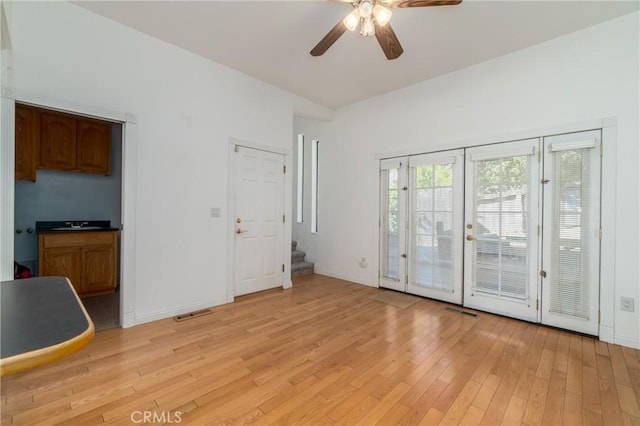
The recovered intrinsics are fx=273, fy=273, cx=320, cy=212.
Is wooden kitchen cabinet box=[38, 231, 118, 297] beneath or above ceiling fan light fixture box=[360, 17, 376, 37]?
beneath

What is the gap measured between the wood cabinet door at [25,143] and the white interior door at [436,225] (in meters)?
5.04

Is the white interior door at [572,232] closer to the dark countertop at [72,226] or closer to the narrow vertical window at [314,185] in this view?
the narrow vertical window at [314,185]

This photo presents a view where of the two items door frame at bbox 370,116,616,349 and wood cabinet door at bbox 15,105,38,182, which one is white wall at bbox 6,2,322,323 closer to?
wood cabinet door at bbox 15,105,38,182

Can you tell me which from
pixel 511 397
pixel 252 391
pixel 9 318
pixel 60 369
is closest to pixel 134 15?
pixel 9 318

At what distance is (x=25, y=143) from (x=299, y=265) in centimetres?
424

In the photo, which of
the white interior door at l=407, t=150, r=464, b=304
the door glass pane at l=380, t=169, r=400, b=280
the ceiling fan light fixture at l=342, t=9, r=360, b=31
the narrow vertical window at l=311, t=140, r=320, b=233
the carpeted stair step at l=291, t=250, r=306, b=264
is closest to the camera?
the ceiling fan light fixture at l=342, t=9, r=360, b=31

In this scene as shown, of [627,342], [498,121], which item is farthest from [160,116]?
[627,342]

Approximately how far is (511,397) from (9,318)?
8.91 feet

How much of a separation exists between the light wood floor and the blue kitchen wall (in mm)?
2221

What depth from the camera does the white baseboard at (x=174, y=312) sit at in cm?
297

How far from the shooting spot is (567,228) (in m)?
2.94

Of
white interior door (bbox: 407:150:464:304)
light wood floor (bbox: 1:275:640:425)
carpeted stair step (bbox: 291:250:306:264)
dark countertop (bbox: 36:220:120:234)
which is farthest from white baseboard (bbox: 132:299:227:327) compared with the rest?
white interior door (bbox: 407:150:464:304)

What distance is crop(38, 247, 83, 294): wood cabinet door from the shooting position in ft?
11.3

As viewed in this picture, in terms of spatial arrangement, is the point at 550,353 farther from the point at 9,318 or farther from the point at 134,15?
the point at 134,15
